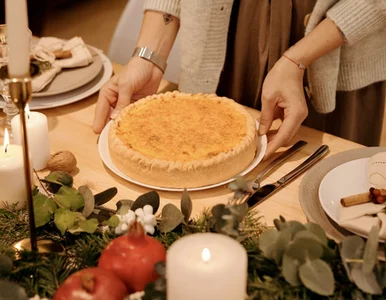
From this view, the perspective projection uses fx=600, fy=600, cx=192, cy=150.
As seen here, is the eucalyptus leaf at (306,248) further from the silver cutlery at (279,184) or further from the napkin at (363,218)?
the silver cutlery at (279,184)

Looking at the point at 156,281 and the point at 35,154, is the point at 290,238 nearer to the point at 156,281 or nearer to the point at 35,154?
the point at 156,281

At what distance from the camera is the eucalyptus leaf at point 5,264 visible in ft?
2.73

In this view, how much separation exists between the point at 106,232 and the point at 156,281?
9.1 inches

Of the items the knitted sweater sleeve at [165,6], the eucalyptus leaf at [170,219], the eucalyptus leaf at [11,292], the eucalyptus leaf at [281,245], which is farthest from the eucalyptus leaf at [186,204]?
the knitted sweater sleeve at [165,6]

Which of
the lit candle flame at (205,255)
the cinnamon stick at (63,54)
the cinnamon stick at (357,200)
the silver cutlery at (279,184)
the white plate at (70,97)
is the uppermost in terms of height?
the lit candle flame at (205,255)

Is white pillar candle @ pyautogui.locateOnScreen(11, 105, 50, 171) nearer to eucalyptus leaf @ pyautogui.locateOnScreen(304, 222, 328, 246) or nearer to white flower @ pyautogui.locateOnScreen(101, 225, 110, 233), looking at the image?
white flower @ pyautogui.locateOnScreen(101, 225, 110, 233)

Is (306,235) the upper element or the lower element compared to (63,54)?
upper

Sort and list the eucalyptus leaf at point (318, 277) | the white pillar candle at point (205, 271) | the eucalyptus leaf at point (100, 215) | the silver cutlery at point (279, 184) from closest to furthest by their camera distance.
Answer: the white pillar candle at point (205, 271) → the eucalyptus leaf at point (318, 277) → the eucalyptus leaf at point (100, 215) → the silver cutlery at point (279, 184)

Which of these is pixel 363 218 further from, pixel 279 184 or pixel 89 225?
pixel 89 225

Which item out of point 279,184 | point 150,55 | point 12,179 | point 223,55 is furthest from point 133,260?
point 223,55

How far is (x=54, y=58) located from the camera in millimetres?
1648

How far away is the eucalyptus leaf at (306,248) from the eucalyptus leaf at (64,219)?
0.37 meters

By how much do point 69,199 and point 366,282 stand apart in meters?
0.50

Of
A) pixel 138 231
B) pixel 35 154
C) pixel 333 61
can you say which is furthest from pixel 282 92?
pixel 138 231
